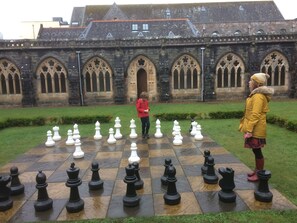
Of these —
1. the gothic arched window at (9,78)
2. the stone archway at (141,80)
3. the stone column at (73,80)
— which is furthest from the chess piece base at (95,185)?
the gothic arched window at (9,78)

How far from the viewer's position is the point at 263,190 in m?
4.34

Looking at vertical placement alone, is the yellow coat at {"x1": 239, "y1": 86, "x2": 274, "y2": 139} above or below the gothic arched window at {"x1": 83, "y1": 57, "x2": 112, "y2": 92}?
below

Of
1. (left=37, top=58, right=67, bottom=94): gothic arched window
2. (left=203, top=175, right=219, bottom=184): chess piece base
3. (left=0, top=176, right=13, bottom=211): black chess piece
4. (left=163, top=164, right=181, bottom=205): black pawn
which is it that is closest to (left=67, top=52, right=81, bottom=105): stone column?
(left=37, top=58, right=67, bottom=94): gothic arched window

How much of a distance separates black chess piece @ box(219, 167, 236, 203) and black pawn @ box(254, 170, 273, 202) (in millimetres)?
381

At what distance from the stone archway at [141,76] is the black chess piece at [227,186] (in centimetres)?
1857

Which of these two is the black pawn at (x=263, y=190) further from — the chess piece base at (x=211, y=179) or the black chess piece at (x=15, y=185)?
the black chess piece at (x=15, y=185)

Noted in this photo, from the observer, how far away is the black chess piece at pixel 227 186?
14.1 feet

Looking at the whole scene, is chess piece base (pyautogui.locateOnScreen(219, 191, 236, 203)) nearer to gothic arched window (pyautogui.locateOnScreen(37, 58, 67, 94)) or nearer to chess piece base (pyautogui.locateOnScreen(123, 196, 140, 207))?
chess piece base (pyautogui.locateOnScreen(123, 196, 140, 207))

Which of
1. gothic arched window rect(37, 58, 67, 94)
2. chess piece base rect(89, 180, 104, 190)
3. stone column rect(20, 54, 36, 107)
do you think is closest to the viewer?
chess piece base rect(89, 180, 104, 190)

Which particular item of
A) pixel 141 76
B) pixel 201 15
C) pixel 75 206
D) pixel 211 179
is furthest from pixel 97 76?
pixel 201 15

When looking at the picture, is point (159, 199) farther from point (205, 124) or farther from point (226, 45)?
point (226, 45)

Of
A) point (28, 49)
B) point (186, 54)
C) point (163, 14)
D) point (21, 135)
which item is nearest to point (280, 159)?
point (21, 135)

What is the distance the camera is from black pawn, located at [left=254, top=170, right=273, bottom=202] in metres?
4.25

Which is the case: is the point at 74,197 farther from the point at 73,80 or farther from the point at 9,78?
the point at 9,78
